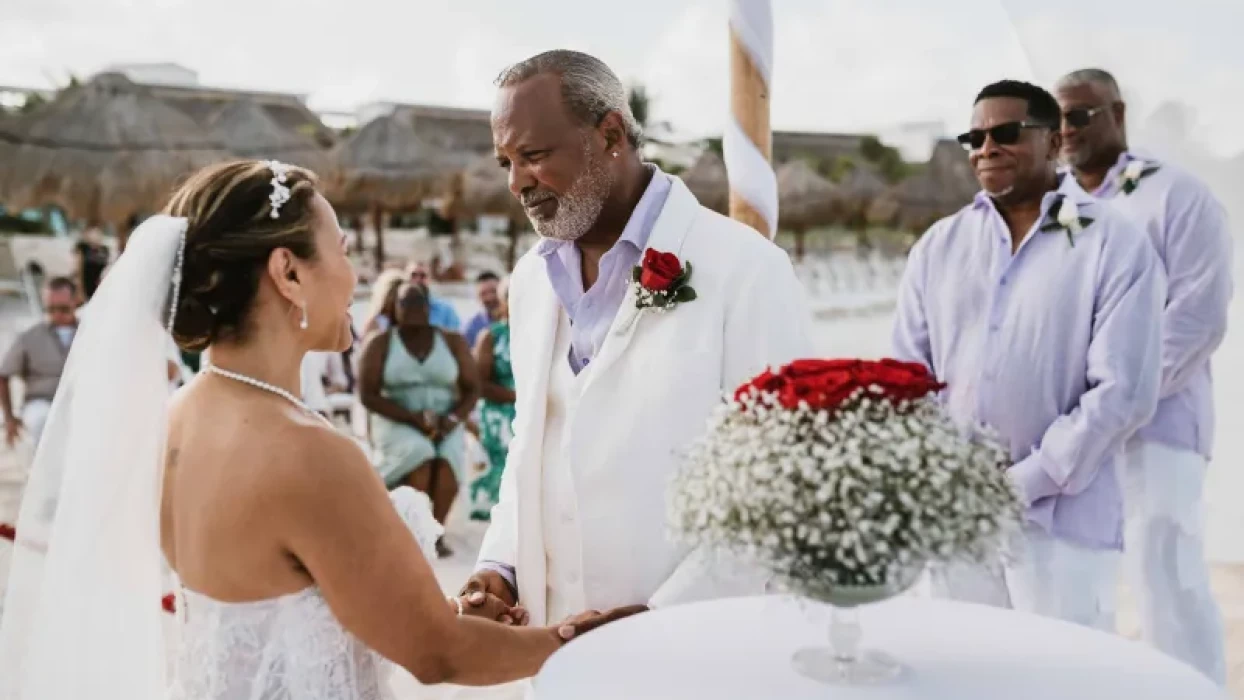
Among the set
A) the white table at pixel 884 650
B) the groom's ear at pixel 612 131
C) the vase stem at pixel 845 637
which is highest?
the groom's ear at pixel 612 131

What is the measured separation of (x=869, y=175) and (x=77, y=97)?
8.69 metres

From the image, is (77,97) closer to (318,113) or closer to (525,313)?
(318,113)

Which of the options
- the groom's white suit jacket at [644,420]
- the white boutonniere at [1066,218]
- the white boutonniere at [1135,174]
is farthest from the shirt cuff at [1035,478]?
the white boutonniere at [1135,174]

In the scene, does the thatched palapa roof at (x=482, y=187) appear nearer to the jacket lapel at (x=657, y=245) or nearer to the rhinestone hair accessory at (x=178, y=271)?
the jacket lapel at (x=657, y=245)

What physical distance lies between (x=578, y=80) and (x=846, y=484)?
54.0 inches

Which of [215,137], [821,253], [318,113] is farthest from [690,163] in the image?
[821,253]

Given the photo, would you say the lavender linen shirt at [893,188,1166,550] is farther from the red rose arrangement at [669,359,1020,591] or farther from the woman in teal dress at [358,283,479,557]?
the woman in teal dress at [358,283,479,557]

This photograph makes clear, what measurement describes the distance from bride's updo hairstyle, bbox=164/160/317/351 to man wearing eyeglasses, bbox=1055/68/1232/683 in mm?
2837

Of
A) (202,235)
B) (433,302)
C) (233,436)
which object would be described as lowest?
(433,302)

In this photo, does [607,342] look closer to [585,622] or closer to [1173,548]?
[585,622]

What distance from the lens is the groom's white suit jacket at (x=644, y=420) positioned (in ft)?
7.71

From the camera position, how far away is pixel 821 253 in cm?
2183

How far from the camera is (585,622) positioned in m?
2.13

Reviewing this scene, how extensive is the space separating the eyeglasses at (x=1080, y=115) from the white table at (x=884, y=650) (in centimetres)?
243
